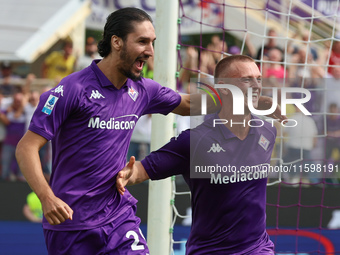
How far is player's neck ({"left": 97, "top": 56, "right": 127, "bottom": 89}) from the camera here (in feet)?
12.5

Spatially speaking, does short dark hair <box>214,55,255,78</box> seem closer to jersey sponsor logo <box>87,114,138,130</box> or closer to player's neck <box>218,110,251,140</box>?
player's neck <box>218,110,251,140</box>

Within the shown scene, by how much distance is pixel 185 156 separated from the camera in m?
3.83

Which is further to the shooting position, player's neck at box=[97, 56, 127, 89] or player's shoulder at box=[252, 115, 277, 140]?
player's shoulder at box=[252, 115, 277, 140]

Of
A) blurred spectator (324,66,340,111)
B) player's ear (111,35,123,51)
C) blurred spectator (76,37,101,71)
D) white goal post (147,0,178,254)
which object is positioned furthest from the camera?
blurred spectator (76,37,101,71)

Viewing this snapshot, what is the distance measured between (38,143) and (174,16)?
171cm

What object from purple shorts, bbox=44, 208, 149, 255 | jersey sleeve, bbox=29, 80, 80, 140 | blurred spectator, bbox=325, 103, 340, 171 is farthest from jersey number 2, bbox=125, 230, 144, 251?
blurred spectator, bbox=325, 103, 340, 171

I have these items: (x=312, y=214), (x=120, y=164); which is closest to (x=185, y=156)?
(x=120, y=164)

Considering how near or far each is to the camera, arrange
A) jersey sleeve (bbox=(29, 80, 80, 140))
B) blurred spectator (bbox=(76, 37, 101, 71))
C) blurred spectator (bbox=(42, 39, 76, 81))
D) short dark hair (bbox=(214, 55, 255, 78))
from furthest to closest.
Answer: blurred spectator (bbox=(42, 39, 76, 81))
blurred spectator (bbox=(76, 37, 101, 71))
short dark hair (bbox=(214, 55, 255, 78))
jersey sleeve (bbox=(29, 80, 80, 140))

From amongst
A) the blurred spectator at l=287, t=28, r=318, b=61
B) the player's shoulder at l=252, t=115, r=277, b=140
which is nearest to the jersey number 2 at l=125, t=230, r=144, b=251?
the player's shoulder at l=252, t=115, r=277, b=140

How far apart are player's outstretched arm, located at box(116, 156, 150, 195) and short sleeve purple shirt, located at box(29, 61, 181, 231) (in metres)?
0.08

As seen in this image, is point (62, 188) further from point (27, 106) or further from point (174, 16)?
point (27, 106)

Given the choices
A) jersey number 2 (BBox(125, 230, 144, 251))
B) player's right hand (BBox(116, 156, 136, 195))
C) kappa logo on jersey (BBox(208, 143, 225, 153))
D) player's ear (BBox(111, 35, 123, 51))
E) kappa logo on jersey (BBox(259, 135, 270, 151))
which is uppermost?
player's ear (BBox(111, 35, 123, 51))

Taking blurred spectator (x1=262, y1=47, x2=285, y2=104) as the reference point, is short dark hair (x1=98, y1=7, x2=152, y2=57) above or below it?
below

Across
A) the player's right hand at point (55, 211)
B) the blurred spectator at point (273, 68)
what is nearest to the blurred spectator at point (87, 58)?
the blurred spectator at point (273, 68)
